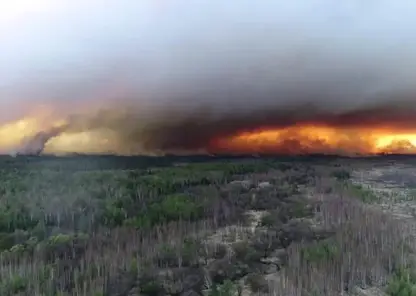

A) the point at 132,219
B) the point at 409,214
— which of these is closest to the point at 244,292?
the point at 132,219

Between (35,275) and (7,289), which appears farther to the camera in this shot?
(35,275)

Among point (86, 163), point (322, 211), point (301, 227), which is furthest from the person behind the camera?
point (86, 163)

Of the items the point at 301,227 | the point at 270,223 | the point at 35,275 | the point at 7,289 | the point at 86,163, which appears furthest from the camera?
the point at 86,163

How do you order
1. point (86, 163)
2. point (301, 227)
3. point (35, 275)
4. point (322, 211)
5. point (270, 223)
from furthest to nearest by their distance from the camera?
1. point (86, 163)
2. point (322, 211)
3. point (270, 223)
4. point (301, 227)
5. point (35, 275)

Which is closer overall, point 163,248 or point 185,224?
point 163,248

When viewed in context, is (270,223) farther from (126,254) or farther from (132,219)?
(126,254)

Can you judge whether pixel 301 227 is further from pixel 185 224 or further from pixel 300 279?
pixel 300 279

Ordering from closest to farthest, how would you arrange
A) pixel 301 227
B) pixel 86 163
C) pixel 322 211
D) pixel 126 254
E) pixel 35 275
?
pixel 35 275 → pixel 126 254 → pixel 301 227 → pixel 322 211 → pixel 86 163

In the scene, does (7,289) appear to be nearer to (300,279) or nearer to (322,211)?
(300,279)

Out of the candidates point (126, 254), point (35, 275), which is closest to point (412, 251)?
point (126, 254)
